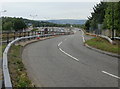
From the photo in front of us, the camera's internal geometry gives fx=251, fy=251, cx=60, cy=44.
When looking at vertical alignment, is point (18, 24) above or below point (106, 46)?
below

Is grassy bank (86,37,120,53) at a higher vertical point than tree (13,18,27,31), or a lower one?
higher

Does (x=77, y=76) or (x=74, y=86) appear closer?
(x=74, y=86)

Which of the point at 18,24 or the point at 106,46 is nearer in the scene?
the point at 106,46

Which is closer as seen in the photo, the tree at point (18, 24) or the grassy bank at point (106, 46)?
the grassy bank at point (106, 46)

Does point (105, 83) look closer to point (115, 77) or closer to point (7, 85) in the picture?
point (115, 77)

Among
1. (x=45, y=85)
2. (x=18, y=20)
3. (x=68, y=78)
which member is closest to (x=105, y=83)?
(x=68, y=78)

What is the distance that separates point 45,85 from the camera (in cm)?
863

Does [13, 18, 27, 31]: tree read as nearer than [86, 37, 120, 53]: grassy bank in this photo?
No

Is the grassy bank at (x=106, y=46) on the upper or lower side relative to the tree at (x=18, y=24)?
upper

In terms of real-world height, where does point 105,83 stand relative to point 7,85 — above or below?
below

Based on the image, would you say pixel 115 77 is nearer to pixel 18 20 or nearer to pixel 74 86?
pixel 74 86

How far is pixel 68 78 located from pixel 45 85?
4.57 feet

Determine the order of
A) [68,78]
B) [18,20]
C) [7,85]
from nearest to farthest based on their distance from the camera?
[7,85] < [68,78] < [18,20]

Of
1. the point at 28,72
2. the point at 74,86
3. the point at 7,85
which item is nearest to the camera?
the point at 7,85
